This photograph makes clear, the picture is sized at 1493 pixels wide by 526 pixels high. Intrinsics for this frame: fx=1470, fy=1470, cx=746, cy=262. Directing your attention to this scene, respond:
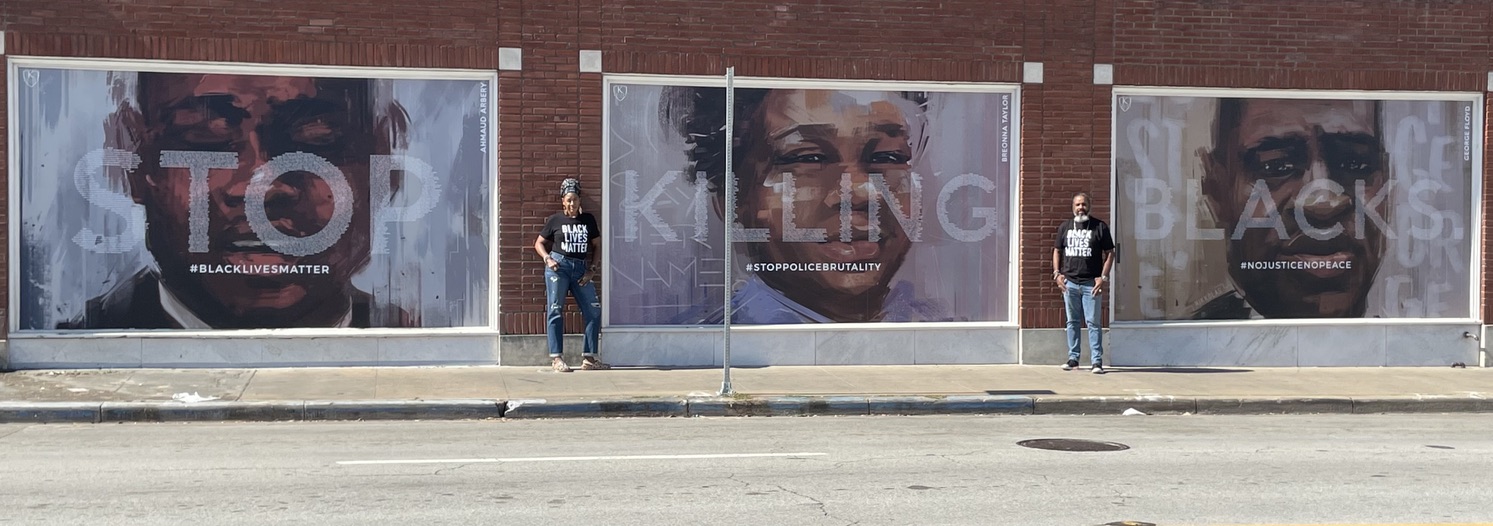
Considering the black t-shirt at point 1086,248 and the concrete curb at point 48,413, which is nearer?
the concrete curb at point 48,413

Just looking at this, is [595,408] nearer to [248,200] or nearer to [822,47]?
[248,200]

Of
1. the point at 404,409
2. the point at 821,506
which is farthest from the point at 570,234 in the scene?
the point at 821,506

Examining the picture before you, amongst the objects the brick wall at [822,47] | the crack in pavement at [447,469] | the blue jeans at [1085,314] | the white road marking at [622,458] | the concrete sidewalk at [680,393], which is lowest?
the white road marking at [622,458]

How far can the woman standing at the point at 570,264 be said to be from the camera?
13984 mm

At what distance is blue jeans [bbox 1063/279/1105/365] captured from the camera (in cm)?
1489

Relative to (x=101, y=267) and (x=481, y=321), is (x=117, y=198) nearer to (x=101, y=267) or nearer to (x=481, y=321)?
(x=101, y=267)

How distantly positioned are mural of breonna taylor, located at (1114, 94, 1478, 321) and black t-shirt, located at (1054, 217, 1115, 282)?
2.65 feet

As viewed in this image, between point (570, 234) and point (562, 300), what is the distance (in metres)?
0.66

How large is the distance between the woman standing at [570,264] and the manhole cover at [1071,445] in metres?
5.11

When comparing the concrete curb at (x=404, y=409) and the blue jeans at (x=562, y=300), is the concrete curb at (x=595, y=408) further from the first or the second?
the blue jeans at (x=562, y=300)

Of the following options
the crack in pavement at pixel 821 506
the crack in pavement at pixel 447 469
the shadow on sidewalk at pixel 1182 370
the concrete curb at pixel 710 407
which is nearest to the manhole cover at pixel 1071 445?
the concrete curb at pixel 710 407

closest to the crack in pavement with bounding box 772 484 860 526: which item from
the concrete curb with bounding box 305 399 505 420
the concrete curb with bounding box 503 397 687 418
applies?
the concrete curb with bounding box 503 397 687 418

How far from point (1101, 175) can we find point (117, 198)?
9.71 meters

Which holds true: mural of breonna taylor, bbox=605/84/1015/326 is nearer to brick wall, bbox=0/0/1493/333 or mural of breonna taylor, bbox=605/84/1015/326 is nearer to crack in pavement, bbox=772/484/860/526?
brick wall, bbox=0/0/1493/333
